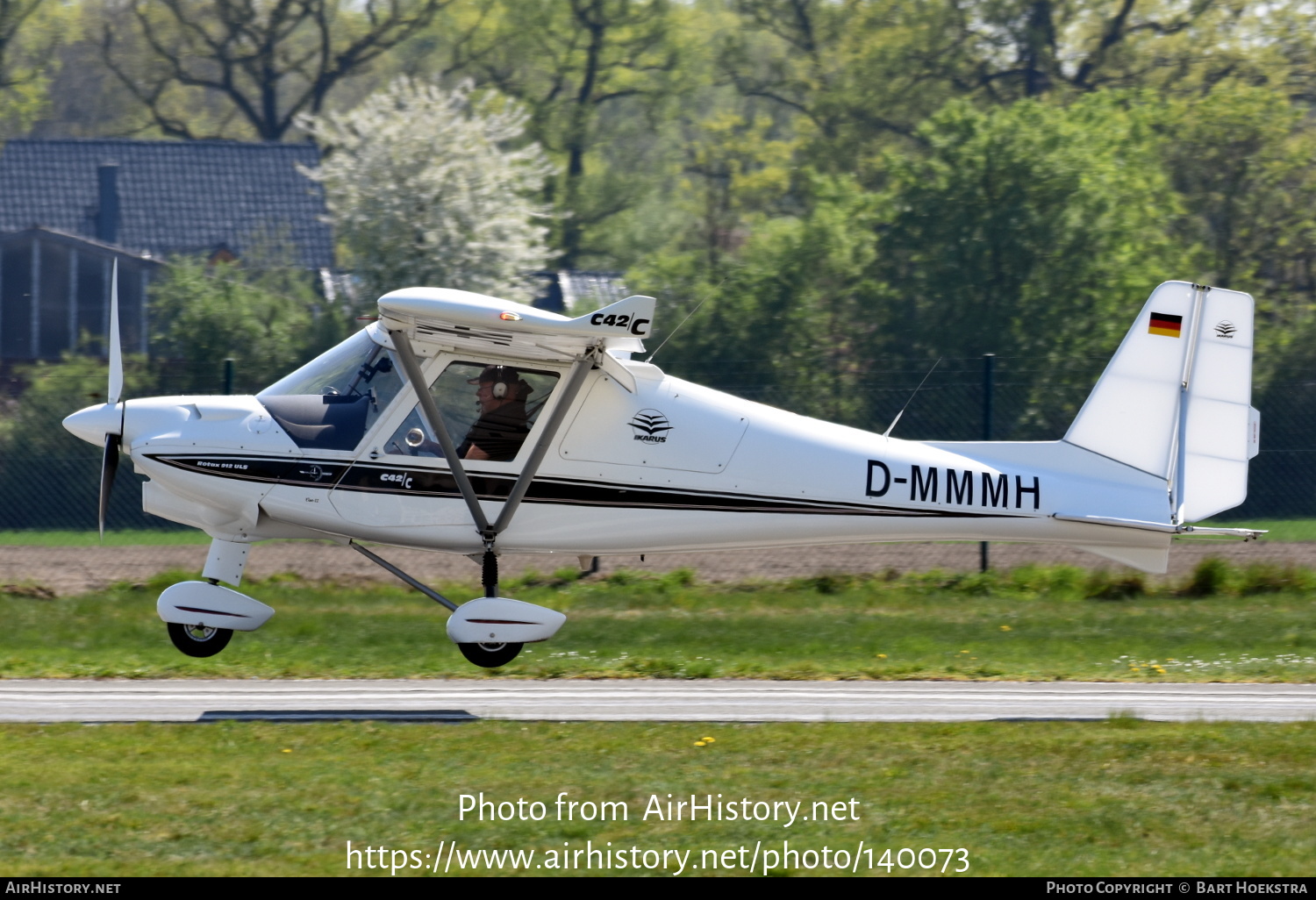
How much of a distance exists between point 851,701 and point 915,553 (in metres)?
6.99

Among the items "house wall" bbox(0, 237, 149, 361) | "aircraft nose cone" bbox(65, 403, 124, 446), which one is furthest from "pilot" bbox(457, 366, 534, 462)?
"house wall" bbox(0, 237, 149, 361)

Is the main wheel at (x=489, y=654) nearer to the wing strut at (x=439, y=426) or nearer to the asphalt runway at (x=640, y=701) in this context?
the asphalt runway at (x=640, y=701)

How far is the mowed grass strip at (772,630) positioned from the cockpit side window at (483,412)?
1.74 metres

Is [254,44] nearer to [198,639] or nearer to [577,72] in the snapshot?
[577,72]

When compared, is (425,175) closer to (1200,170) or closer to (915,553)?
(915,553)

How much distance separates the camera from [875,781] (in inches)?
299

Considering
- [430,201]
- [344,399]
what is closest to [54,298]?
[430,201]

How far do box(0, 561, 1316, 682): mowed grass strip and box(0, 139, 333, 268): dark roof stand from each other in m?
25.5

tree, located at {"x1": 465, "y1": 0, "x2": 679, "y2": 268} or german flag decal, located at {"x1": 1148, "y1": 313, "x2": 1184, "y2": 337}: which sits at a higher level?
tree, located at {"x1": 465, "y1": 0, "x2": 679, "y2": 268}

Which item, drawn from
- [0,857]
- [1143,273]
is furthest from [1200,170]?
[0,857]

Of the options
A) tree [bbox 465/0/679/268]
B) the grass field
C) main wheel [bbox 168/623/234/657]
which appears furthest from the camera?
tree [bbox 465/0/679/268]

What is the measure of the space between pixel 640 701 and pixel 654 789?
256 centimetres

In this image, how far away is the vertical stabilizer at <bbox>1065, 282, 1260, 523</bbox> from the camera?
33.7 feet

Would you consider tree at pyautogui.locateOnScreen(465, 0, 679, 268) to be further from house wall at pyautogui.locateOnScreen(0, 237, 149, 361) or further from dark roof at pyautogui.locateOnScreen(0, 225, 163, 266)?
house wall at pyautogui.locateOnScreen(0, 237, 149, 361)
